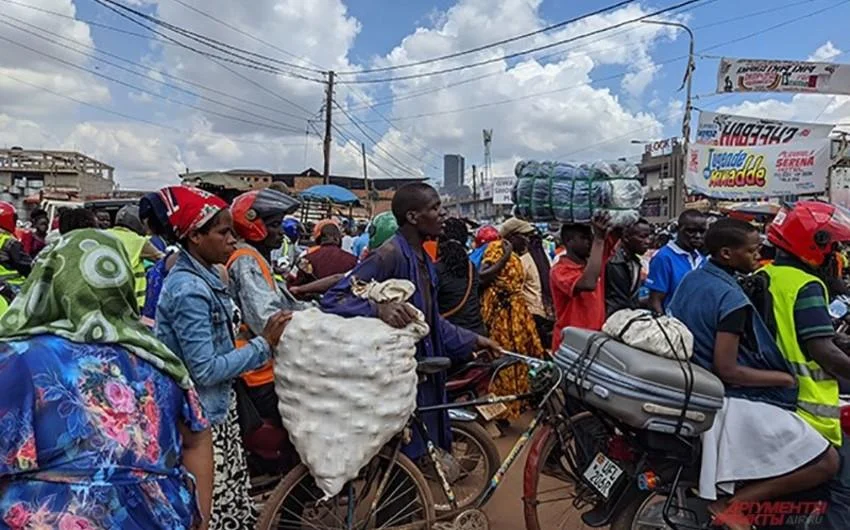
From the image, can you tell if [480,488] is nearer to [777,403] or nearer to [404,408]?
[404,408]

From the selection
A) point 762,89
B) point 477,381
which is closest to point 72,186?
point 762,89

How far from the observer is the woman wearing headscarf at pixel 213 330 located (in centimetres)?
244

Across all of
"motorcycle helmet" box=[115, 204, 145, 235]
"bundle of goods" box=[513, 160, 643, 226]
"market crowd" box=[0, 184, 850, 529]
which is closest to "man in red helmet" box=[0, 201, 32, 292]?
"market crowd" box=[0, 184, 850, 529]

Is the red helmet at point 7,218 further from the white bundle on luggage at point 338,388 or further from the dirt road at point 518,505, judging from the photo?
the dirt road at point 518,505

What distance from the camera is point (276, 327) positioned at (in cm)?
266

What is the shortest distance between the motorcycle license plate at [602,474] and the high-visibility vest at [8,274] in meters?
3.65

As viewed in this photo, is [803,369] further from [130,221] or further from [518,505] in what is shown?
[130,221]

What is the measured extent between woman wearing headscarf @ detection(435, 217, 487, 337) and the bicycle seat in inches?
68.3

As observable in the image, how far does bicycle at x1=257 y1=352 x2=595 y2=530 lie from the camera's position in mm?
2922

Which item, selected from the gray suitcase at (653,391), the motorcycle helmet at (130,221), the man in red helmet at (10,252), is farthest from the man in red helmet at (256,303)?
the motorcycle helmet at (130,221)

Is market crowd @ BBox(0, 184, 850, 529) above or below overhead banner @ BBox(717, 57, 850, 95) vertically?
below

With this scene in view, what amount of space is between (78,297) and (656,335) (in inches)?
85.9

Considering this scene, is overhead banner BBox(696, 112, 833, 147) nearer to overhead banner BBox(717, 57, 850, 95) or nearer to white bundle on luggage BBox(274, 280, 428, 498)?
overhead banner BBox(717, 57, 850, 95)

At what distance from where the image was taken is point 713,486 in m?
2.79
